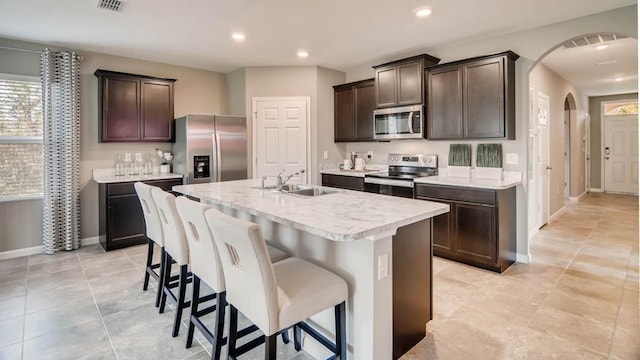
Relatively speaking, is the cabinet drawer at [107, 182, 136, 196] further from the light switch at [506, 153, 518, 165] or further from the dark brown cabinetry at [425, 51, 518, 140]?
the light switch at [506, 153, 518, 165]

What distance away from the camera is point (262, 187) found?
3213 millimetres

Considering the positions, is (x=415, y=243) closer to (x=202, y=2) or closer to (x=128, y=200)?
(x=202, y=2)

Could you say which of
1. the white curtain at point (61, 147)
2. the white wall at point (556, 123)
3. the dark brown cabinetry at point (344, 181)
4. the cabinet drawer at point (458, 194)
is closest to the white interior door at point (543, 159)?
the white wall at point (556, 123)

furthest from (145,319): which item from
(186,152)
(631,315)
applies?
(631,315)

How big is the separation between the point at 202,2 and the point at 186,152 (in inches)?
88.6

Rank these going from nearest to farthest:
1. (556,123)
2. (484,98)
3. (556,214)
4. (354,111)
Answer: (484,98) → (354,111) → (556,123) → (556,214)

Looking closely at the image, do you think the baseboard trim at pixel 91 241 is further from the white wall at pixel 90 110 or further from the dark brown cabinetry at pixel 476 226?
the dark brown cabinetry at pixel 476 226

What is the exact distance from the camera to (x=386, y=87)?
15.6 ft

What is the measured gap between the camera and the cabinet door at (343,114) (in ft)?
18.2

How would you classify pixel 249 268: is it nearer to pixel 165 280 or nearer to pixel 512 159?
pixel 165 280

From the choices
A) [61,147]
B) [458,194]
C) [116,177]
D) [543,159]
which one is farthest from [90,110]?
[543,159]

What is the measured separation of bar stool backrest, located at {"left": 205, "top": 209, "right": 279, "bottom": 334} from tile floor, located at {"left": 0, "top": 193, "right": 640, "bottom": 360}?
75 cm

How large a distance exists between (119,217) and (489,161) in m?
4.63

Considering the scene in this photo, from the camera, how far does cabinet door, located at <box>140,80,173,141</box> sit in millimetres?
4891
